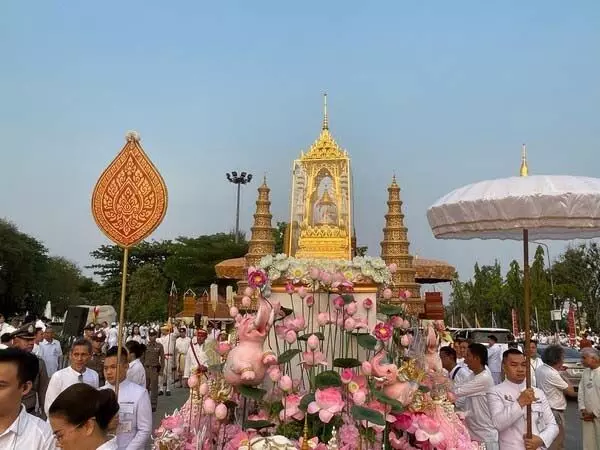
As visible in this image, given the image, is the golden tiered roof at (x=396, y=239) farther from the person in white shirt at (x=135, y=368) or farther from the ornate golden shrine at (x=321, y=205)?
the person in white shirt at (x=135, y=368)

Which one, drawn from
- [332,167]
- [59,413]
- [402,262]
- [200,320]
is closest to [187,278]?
[402,262]

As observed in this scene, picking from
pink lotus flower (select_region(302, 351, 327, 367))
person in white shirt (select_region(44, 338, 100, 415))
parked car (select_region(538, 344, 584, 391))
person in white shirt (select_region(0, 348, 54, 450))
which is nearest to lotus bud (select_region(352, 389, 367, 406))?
pink lotus flower (select_region(302, 351, 327, 367))

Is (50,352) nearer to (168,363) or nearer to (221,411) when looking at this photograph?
(168,363)

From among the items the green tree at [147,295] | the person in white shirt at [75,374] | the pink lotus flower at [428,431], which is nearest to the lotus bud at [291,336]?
the pink lotus flower at [428,431]

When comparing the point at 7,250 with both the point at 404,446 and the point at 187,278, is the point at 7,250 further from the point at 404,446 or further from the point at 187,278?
the point at 404,446

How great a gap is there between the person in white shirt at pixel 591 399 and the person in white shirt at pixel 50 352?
25.1ft

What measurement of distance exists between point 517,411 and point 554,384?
2.99m

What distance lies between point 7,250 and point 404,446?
Answer: 4043 centimetres

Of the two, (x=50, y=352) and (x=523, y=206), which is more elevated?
(x=523, y=206)

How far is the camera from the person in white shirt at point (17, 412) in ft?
8.16

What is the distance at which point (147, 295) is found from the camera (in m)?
44.0

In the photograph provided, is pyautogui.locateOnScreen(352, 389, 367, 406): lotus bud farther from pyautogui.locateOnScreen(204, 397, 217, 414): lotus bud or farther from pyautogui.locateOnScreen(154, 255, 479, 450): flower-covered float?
pyautogui.locateOnScreen(204, 397, 217, 414): lotus bud

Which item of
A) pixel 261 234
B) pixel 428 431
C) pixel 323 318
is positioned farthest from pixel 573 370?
pixel 261 234

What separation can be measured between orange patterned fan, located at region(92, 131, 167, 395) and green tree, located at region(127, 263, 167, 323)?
116 ft
